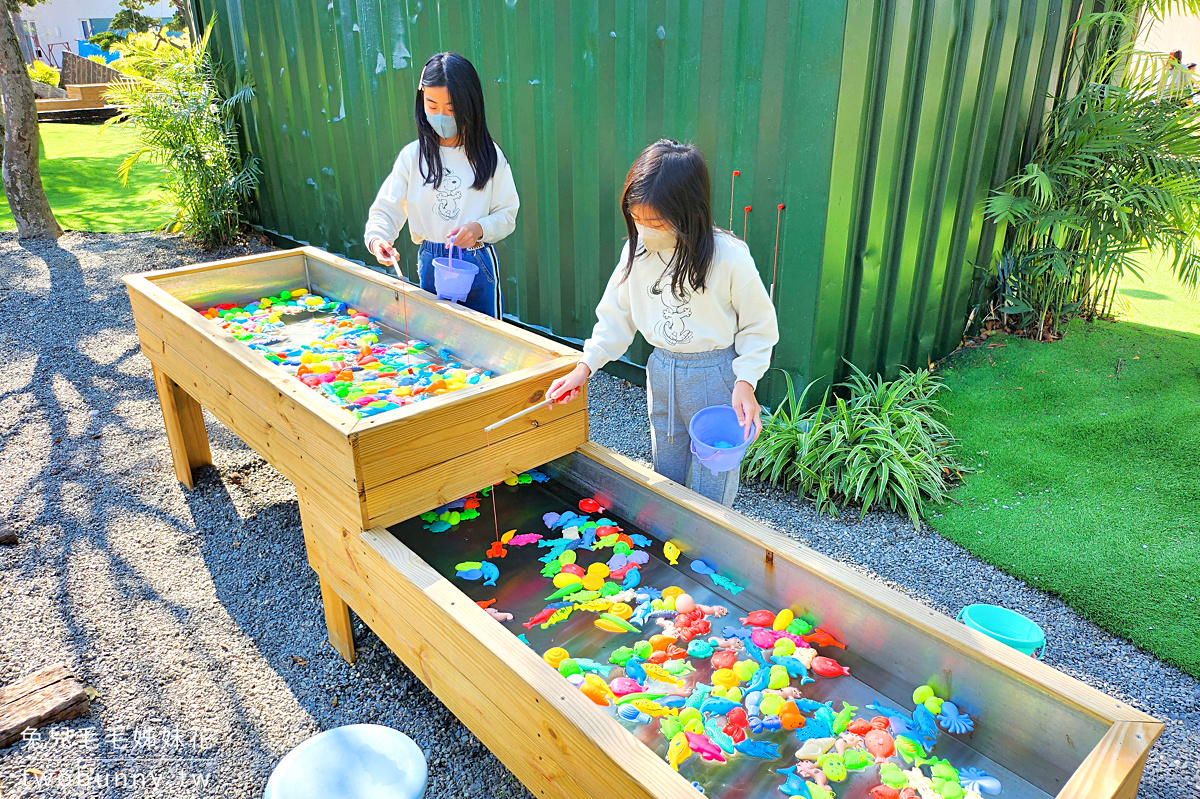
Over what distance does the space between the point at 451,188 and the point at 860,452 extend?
196 centimetres

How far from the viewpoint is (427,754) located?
1.99 meters

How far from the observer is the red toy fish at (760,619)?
1.83m

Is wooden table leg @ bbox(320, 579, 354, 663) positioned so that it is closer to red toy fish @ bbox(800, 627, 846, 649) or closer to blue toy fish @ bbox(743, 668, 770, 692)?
blue toy fish @ bbox(743, 668, 770, 692)

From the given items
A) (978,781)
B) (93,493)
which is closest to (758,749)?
(978,781)

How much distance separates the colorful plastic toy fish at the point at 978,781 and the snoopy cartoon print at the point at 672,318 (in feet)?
3.81

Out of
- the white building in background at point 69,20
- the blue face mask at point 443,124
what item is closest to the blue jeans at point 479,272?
the blue face mask at point 443,124

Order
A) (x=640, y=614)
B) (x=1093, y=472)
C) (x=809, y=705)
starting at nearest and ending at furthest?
(x=809, y=705) → (x=640, y=614) → (x=1093, y=472)

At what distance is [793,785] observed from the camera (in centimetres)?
148

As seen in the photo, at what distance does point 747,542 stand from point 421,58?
4.17 metres

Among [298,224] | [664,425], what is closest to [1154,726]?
[664,425]

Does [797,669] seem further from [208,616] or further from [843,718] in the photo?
[208,616]

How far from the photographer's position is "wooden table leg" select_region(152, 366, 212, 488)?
3.19 meters

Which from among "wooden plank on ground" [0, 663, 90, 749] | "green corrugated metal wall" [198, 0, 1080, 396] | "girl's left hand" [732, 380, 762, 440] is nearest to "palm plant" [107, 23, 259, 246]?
"green corrugated metal wall" [198, 0, 1080, 396]

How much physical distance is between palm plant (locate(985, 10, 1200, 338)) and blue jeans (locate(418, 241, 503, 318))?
254cm
